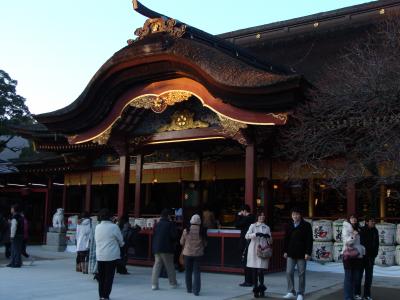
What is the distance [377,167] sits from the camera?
9.90m

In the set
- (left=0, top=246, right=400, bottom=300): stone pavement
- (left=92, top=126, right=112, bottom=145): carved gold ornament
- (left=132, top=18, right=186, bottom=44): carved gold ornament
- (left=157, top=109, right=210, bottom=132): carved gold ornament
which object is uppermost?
(left=132, top=18, right=186, bottom=44): carved gold ornament

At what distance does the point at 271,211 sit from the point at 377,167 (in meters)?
6.31

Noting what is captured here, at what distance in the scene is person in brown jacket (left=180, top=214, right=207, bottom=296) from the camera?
10000 millimetres

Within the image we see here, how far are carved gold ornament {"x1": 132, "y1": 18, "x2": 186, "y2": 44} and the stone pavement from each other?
21.1ft

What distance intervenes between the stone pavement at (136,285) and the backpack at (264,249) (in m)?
0.85

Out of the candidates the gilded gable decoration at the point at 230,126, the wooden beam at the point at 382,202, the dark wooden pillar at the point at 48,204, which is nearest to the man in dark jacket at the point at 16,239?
the gilded gable decoration at the point at 230,126

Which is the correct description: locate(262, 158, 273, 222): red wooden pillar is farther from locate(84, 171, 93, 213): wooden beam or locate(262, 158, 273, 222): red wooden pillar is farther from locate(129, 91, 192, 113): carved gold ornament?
locate(84, 171, 93, 213): wooden beam

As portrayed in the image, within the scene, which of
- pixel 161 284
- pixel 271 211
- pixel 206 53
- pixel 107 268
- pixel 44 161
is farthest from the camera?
pixel 44 161

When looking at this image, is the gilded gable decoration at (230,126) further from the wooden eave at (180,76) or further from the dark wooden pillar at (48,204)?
the dark wooden pillar at (48,204)

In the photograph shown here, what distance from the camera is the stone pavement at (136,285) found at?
9828 millimetres

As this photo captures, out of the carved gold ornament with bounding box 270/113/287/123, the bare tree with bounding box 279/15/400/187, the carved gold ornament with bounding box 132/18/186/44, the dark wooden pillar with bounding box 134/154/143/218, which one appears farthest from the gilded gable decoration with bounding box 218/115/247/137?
the dark wooden pillar with bounding box 134/154/143/218

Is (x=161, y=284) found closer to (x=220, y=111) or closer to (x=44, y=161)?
(x=220, y=111)

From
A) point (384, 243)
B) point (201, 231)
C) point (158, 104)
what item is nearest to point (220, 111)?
point (158, 104)

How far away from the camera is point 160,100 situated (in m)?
14.3
